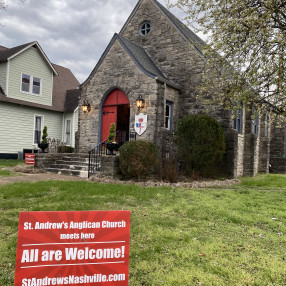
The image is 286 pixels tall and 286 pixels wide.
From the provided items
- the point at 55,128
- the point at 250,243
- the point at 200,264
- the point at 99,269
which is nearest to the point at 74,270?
the point at 99,269

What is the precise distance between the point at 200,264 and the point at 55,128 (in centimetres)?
1957

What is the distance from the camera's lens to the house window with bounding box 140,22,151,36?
1588 cm

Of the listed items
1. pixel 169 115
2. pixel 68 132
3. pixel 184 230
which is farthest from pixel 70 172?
pixel 68 132

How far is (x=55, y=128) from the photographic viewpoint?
68.9 ft

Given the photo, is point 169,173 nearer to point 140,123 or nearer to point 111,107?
point 140,123

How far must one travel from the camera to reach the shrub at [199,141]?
36.4 ft

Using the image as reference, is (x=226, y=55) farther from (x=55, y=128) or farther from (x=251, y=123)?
(x=55, y=128)

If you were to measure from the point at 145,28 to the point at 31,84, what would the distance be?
9.34m

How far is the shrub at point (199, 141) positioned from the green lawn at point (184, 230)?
3.34 m

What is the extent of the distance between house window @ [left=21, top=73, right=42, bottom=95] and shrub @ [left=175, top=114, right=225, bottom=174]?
12.8m

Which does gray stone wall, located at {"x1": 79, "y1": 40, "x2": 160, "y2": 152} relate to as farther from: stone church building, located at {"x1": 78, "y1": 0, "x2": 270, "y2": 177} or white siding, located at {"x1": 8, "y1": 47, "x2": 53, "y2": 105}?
white siding, located at {"x1": 8, "y1": 47, "x2": 53, "y2": 105}

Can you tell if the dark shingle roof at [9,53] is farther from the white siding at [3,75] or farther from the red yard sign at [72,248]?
the red yard sign at [72,248]

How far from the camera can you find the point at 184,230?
14.6 feet

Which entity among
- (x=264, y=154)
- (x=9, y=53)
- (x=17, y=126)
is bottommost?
(x=264, y=154)
